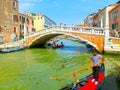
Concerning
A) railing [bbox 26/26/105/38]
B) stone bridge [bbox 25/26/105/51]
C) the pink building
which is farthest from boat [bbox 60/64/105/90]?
the pink building

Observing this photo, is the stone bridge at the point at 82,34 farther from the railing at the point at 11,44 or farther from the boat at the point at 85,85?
the boat at the point at 85,85

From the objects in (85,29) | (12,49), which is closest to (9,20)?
(12,49)

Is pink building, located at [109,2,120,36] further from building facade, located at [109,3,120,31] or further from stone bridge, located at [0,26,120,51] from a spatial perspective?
stone bridge, located at [0,26,120,51]

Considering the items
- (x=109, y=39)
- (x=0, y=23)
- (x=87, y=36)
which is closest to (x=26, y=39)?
(x=0, y=23)

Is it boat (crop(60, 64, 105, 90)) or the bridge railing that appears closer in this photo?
boat (crop(60, 64, 105, 90))

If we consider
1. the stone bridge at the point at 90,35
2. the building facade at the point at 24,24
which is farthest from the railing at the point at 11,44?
the building facade at the point at 24,24

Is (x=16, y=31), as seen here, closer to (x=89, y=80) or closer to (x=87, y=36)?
(x=87, y=36)

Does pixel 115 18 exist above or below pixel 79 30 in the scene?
above

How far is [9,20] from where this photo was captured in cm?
2784

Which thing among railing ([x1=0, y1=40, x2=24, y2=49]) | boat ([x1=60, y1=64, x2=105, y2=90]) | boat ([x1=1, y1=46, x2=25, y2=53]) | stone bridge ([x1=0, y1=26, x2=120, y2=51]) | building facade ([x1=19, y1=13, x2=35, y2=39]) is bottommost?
boat ([x1=60, y1=64, x2=105, y2=90])

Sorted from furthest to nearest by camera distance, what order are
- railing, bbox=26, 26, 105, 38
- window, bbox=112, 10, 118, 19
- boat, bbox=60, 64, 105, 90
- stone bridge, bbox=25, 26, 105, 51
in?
window, bbox=112, 10, 118, 19 < railing, bbox=26, 26, 105, 38 < stone bridge, bbox=25, 26, 105, 51 < boat, bbox=60, 64, 105, 90

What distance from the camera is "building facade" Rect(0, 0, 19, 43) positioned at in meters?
26.2

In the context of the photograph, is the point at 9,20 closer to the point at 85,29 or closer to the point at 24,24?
the point at 24,24

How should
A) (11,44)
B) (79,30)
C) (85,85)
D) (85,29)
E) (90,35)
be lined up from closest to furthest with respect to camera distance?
(85,85) → (90,35) → (85,29) → (79,30) → (11,44)
